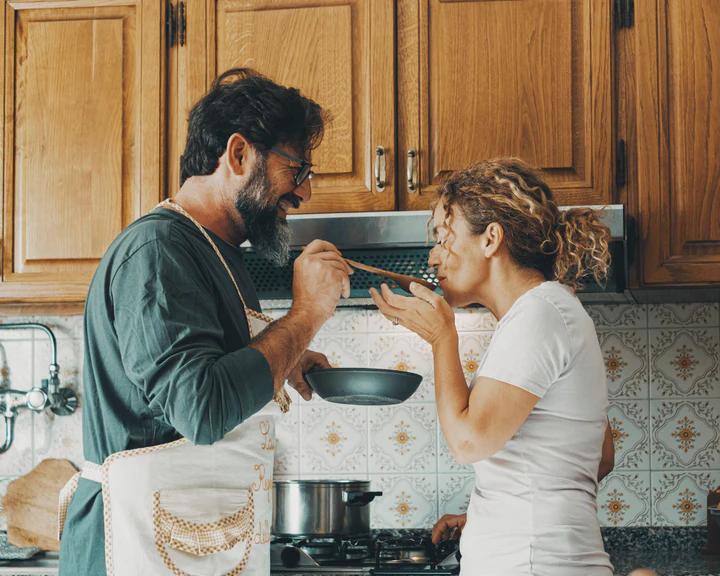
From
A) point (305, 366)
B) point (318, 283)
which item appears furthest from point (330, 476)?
point (318, 283)

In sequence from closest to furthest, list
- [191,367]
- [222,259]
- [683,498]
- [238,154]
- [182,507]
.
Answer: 1. [191,367]
2. [182,507]
3. [222,259]
4. [238,154]
5. [683,498]

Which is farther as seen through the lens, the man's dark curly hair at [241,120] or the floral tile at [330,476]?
the floral tile at [330,476]

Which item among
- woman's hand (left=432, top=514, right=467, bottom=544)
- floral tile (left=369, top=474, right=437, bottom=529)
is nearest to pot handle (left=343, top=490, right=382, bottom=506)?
woman's hand (left=432, top=514, right=467, bottom=544)

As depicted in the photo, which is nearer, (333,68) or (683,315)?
(333,68)

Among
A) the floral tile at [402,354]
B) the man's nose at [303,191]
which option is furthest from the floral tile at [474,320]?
the man's nose at [303,191]

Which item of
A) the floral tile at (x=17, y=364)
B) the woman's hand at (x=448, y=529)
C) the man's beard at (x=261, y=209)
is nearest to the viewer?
the man's beard at (x=261, y=209)

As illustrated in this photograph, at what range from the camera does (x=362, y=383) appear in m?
1.74

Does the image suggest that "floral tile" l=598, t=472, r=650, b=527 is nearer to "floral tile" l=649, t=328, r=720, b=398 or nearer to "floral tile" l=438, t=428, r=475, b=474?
"floral tile" l=649, t=328, r=720, b=398

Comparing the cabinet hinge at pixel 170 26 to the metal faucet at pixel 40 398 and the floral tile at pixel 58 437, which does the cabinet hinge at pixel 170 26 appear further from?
the floral tile at pixel 58 437

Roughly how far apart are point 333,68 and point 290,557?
1235mm

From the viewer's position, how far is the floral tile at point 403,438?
249 cm

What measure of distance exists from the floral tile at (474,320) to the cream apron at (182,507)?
1189mm

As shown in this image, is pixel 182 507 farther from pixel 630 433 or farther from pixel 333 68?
pixel 630 433

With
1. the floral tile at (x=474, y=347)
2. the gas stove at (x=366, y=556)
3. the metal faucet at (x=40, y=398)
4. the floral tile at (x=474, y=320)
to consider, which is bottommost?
the gas stove at (x=366, y=556)
